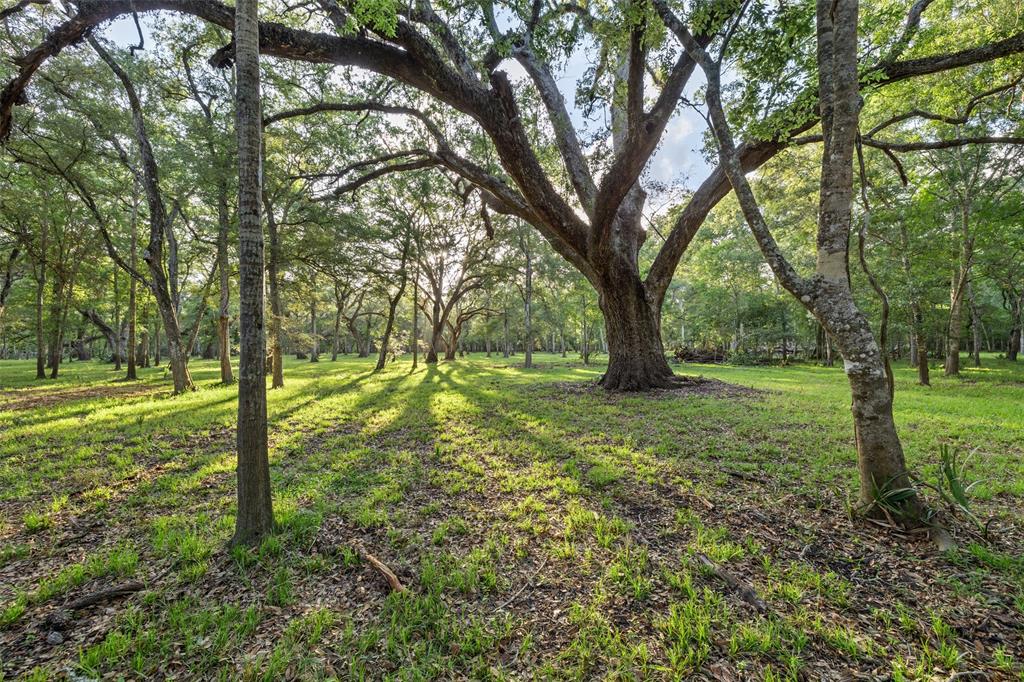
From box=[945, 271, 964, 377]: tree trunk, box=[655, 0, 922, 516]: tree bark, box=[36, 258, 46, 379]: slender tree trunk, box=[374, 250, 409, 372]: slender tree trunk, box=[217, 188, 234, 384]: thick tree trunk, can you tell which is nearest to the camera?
box=[655, 0, 922, 516]: tree bark

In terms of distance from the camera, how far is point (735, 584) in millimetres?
2477

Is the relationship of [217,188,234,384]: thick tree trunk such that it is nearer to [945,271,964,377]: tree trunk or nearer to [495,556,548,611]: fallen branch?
[495,556,548,611]: fallen branch

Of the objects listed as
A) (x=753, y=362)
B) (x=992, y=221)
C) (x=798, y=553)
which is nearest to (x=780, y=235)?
(x=753, y=362)

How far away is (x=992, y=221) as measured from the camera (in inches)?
373

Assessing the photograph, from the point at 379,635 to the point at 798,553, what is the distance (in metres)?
3.06

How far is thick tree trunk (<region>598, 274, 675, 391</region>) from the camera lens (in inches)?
383

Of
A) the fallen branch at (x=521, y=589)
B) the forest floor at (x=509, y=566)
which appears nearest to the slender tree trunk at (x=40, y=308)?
the forest floor at (x=509, y=566)

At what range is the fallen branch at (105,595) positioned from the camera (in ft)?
7.68

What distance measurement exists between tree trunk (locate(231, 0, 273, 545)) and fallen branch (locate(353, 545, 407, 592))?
34.9 inches

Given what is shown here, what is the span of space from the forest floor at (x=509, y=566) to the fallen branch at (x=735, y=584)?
2 cm

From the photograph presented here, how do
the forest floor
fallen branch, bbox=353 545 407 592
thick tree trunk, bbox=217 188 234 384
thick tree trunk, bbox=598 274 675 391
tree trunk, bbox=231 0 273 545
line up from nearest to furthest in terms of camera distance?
the forest floor → fallen branch, bbox=353 545 407 592 → tree trunk, bbox=231 0 273 545 → thick tree trunk, bbox=598 274 675 391 → thick tree trunk, bbox=217 188 234 384

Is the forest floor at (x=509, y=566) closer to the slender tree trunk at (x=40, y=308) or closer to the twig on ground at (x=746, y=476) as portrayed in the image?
the twig on ground at (x=746, y=476)

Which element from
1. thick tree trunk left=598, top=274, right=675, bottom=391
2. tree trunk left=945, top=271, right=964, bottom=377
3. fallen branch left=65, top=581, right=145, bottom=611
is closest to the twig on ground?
fallen branch left=65, top=581, right=145, bottom=611

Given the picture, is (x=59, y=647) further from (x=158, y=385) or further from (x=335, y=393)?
(x=158, y=385)
